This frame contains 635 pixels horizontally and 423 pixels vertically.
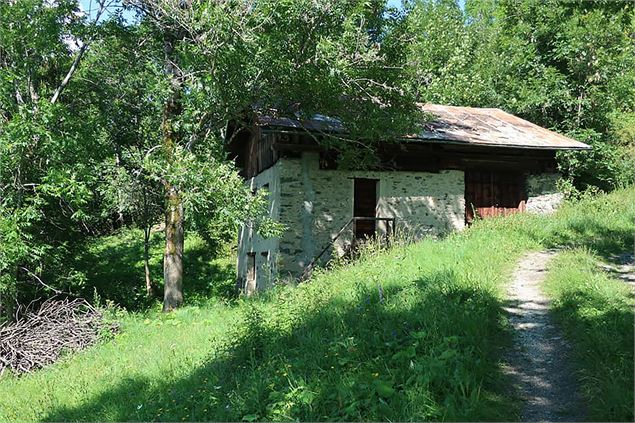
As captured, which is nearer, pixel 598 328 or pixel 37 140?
pixel 598 328

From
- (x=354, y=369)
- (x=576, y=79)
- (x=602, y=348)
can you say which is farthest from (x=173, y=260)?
(x=576, y=79)

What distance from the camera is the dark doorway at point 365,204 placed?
14.1 meters

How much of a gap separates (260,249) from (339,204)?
3.25 metres

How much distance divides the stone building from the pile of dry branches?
4197mm

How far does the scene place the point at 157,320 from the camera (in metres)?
10.1

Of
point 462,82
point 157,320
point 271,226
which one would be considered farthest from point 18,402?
point 462,82

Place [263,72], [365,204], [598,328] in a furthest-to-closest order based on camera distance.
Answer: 1. [365,204]
2. [263,72]
3. [598,328]

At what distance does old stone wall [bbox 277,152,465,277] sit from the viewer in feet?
42.7

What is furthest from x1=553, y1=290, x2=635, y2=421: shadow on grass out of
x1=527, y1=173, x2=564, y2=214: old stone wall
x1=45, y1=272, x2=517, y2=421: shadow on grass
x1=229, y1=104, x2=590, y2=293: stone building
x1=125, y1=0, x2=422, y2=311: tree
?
x1=527, y1=173, x2=564, y2=214: old stone wall

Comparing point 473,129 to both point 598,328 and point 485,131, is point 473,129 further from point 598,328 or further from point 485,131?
point 598,328

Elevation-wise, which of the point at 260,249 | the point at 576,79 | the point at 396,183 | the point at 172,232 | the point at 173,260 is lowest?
the point at 260,249

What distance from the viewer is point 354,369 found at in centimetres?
455

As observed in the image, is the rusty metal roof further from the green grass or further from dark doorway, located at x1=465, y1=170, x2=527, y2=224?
the green grass

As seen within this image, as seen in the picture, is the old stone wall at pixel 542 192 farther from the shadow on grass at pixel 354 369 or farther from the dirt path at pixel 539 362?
the shadow on grass at pixel 354 369
